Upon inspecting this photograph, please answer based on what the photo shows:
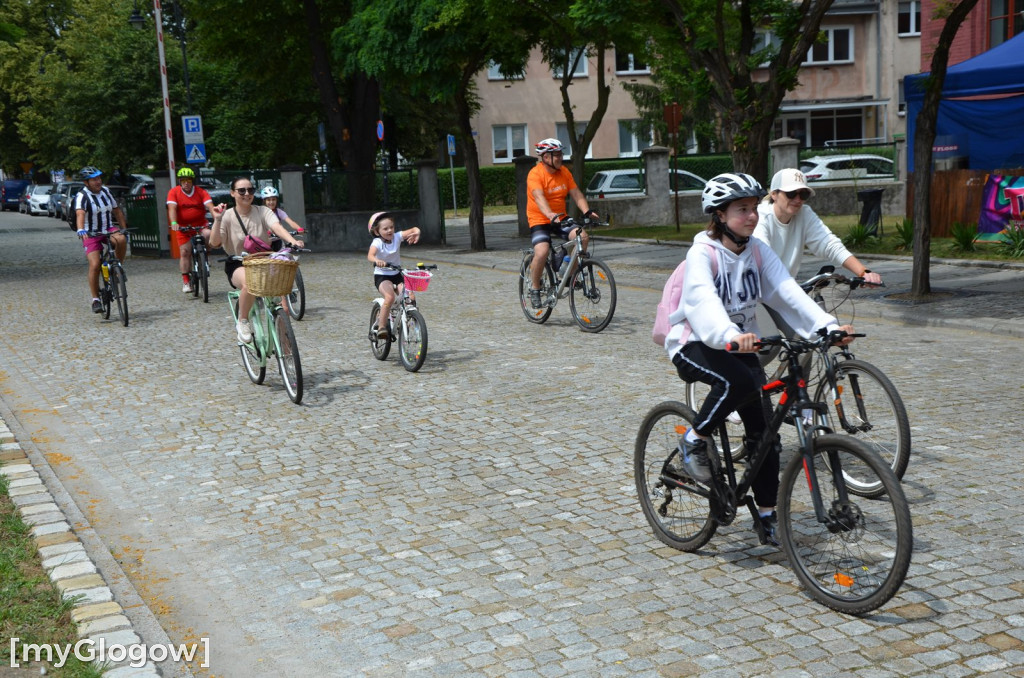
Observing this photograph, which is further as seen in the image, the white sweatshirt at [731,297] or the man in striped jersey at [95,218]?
the man in striped jersey at [95,218]

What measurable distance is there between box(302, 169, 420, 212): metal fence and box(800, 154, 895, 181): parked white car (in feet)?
34.6

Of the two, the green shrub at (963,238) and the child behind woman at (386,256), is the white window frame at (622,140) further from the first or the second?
the child behind woman at (386,256)

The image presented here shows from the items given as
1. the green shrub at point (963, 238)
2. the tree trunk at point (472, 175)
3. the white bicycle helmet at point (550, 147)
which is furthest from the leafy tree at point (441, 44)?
the white bicycle helmet at point (550, 147)

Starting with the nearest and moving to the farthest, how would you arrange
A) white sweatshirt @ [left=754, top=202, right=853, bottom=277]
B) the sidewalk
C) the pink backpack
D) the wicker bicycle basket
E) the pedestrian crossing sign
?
the pink backpack, white sweatshirt @ [left=754, top=202, right=853, bottom=277], the wicker bicycle basket, the sidewalk, the pedestrian crossing sign

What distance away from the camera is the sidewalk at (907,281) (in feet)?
40.0

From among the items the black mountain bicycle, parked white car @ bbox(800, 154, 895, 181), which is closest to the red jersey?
the black mountain bicycle

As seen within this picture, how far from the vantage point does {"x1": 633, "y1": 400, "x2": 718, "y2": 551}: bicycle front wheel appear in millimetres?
5289

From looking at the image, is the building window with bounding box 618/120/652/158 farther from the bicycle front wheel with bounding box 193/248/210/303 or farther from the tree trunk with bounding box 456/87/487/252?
the bicycle front wheel with bounding box 193/248/210/303

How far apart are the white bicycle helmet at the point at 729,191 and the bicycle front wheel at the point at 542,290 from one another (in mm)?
7890

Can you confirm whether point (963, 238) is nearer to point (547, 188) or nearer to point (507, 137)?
point (547, 188)

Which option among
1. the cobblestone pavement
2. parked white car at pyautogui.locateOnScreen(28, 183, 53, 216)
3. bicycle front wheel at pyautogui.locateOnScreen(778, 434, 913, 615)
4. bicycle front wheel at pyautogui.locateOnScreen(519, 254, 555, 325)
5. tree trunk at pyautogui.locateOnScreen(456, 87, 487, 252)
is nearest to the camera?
bicycle front wheel at pyautogui.locateOnScreen(778, 434, 913, 615)

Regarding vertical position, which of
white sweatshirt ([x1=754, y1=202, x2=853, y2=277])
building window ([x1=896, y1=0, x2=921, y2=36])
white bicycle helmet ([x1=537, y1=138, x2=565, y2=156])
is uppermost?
building window ([x1=896, y1=0, x2=921, y2=36])

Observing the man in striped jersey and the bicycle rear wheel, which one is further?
the man in striped jersey

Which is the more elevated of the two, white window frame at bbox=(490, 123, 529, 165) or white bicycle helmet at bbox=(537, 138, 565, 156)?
white window frame at bbox=(490, 123, 529, 165)
